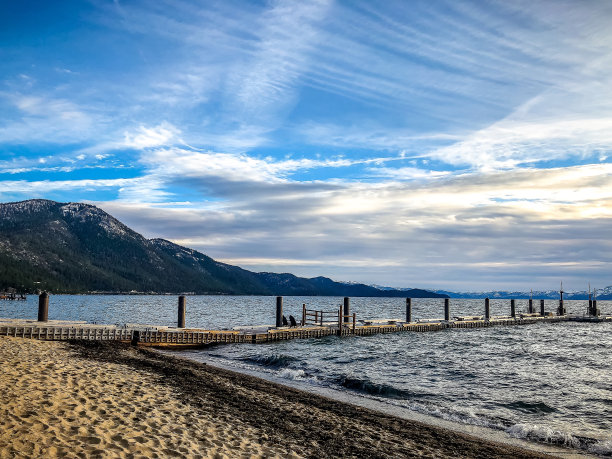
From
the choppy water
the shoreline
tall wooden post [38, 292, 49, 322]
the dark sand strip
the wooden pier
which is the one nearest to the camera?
the dark sand strip

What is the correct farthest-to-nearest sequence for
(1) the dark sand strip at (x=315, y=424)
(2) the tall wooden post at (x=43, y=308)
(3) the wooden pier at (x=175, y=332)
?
(2) the tall wooden post at (x=43, y=308) → (3) the wooden pier at (x=175, y=332) → (1) the dark sand strip at (x=315, y=424)

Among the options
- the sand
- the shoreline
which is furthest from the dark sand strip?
the shoreline

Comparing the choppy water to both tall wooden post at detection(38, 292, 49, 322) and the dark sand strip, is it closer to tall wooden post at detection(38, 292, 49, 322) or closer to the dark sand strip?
the dark sand strip

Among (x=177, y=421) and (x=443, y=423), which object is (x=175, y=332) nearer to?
(x=443, y=423)

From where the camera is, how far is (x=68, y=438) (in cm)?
897

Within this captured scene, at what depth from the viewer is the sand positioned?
9.23 m

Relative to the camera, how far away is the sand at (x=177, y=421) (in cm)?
923

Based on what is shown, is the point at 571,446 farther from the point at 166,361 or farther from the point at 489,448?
the point at 166,361

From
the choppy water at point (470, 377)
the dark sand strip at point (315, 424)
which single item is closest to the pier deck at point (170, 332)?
the choppy water at point (470, 377)

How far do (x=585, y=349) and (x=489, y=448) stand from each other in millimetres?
38091

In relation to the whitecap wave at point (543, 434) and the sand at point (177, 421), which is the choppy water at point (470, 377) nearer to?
the whitecap wave at point (543, 434)

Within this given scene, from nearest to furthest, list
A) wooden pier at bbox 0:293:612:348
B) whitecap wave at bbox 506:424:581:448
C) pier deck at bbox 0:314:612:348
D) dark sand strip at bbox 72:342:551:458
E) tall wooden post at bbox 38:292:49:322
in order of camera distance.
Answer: dark sand strip at bbox 72:342:551:458 → whitecap wave at bbox 506:424:581:448 → pier deck at bbox 0:314:612:348 → wooden pier at bbox 0:293:612:348 → tall wooden post at bbox 38:292:49:322

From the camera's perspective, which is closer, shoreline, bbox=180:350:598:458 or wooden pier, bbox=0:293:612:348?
shoreline, bbox=180:350:598:458

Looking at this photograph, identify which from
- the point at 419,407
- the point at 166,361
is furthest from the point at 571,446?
the point at 166,361
